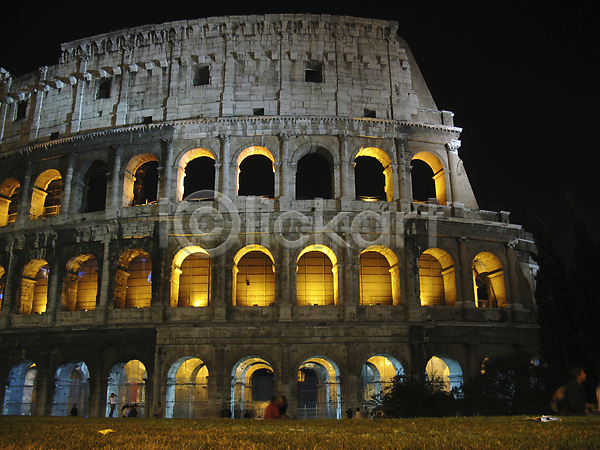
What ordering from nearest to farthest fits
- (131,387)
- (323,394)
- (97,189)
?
(131,387) → (323,394) → (97,189)

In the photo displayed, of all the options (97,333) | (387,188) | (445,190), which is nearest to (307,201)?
(387,188)

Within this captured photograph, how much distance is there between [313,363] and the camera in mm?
24578

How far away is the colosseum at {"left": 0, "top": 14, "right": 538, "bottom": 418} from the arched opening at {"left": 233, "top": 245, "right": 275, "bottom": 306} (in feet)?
0.21

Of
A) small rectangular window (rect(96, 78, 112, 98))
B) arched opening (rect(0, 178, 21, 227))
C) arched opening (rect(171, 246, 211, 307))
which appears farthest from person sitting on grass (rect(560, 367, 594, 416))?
arched opening (rect(0, 178, 21, 227))

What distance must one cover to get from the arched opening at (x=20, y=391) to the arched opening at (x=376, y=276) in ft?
47.6

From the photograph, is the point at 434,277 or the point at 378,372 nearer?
the point at 434,277

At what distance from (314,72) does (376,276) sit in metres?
10.1

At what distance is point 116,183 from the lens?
2323cm

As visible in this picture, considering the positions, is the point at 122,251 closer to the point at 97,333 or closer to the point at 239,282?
the point at 97,333

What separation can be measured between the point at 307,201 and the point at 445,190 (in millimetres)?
6491

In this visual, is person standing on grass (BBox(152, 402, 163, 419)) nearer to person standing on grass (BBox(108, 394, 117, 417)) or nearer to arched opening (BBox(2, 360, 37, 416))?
person standing on grass (BBox(108, 394, 117, 417))

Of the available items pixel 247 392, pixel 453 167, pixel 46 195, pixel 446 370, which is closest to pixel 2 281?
pixel 46 195

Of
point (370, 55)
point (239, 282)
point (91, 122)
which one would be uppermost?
point (370, 55)

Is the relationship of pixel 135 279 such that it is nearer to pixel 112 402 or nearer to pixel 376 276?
pixel 112 402
